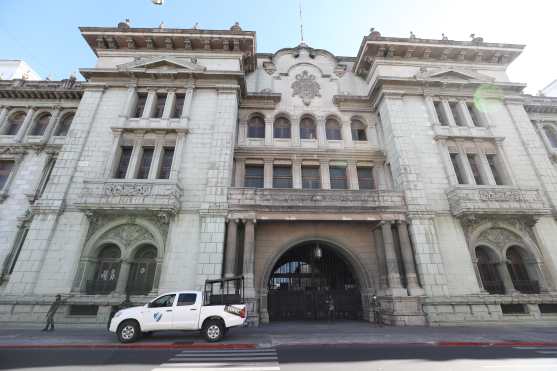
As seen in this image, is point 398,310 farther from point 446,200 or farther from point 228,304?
point 228,304

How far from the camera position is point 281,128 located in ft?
69.3

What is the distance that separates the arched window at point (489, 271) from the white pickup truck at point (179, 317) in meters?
15.3

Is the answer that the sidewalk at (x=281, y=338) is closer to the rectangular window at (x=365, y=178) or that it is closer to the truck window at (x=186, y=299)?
the truck window at (x=186, y=299)

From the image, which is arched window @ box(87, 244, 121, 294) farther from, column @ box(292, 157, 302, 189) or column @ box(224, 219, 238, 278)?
column @ box(292, 157, 302, 189)

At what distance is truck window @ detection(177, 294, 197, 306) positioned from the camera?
10.1m

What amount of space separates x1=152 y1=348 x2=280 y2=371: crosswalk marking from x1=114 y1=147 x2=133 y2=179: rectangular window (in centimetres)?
1325

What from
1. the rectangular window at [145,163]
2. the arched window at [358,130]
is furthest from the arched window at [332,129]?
the rectangular window at [145,163]

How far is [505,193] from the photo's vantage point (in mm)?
16031

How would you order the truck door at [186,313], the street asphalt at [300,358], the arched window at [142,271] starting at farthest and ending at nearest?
the arched window at [142,271]
the truck door at [186,313]
the street asphalt at [300,358]

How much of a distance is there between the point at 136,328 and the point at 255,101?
17638mm

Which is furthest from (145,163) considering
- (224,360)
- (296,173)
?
(224,360)

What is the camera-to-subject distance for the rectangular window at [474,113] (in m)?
20.1

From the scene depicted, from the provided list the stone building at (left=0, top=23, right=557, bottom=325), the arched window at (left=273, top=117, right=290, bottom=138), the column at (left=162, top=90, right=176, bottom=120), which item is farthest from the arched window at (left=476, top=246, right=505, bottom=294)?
the column at (left=162, top=90, right=176, bottom=120)

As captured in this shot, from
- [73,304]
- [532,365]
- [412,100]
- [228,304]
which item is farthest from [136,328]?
[412,100]
